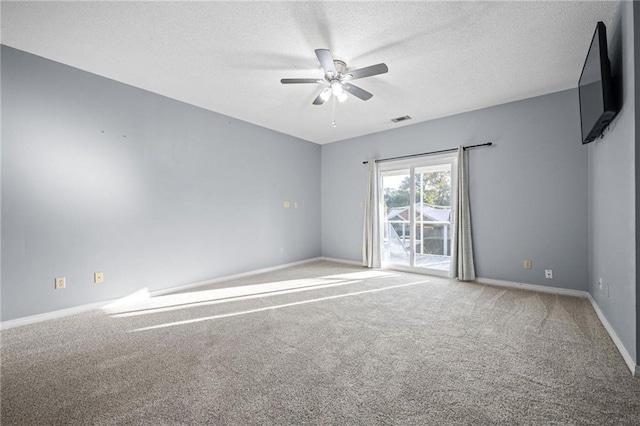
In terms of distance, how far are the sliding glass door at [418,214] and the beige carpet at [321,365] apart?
1544mm

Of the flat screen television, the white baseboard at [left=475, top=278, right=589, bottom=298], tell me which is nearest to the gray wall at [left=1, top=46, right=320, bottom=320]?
the white baseboard at [left=475, top=278, right=589, bottom=298]

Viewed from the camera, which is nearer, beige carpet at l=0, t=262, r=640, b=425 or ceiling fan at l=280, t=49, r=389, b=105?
beige carpet at l=0, t=262, r=640, b=425

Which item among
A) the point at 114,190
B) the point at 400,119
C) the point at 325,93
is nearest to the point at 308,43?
the point at 325,93

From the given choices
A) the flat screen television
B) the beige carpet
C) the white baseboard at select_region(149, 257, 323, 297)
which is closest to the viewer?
the beige carpet

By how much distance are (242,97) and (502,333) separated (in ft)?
13.7

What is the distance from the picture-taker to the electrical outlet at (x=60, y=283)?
116 inches

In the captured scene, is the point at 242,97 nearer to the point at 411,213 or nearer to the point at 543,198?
the point at 411,213

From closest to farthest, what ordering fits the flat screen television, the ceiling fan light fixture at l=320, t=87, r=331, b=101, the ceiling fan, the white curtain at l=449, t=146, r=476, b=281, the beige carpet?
the beige carpet
the flat screen television
the ceiling fan
the ceiling fan light fixture at l=320, t=87, r=331, b=101
the white curtain at l=449, t=146, r=476, b=281

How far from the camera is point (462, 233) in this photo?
4.32 m

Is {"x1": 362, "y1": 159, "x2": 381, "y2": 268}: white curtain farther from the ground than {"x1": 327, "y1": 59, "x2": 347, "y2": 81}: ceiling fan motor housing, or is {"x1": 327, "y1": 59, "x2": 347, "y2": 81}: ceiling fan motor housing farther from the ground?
{"x1": 327, "y1": 59, "x2": 347, "y2": 81}: ceiling fan motor housing

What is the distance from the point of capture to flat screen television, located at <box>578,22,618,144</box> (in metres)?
2.07

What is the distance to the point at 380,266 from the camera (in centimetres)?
545

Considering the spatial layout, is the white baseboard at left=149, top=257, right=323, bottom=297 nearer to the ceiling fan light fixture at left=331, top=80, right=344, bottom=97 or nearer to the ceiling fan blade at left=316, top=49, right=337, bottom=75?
the ceiling fan light fixture at left=331, top=80, right=344, bottom=97

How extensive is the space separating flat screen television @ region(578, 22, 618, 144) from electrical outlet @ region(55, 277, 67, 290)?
539cm
